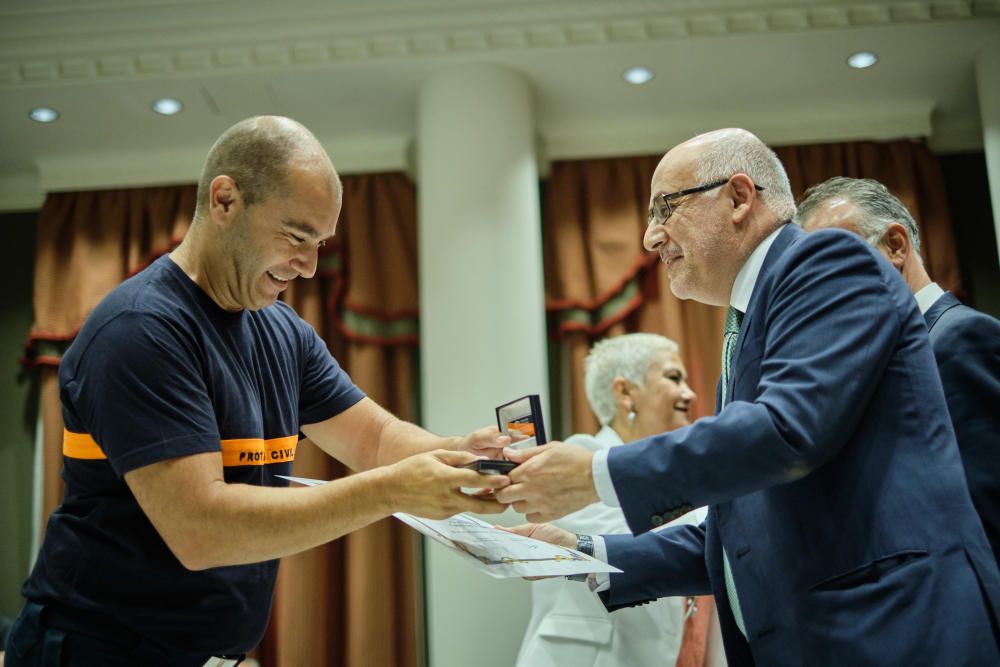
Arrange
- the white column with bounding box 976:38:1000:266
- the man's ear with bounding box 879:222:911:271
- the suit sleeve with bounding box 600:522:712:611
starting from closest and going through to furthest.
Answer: the suit sleeve with bounding box 600:522:712:611, the man's ear with bounding box 879:222:911:271, the white column with bounding box 976:38:1000:266

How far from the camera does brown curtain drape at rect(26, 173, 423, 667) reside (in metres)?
3.75

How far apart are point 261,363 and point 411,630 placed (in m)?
2.44

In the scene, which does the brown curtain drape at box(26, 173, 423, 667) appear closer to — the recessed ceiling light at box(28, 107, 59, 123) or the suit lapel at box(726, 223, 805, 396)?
the recessed ceiling light at box(28, 107, 59, 123)

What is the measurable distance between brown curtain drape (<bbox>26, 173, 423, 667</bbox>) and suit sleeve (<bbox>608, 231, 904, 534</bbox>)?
267 cm

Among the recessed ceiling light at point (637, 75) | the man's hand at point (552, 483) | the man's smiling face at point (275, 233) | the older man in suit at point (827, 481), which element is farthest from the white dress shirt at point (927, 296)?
the recessed ceiling light at point (637, 75)

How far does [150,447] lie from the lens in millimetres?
1307

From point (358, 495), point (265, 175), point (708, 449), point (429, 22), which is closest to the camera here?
point (708, 449)

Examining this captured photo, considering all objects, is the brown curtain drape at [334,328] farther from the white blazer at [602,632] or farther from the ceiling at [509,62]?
the white blazer at [602,632]

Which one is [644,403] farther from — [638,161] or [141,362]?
[141,362]

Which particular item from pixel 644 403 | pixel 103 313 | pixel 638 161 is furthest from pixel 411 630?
pixel 103 313

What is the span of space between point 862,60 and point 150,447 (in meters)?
3.27

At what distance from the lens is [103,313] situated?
1.41 meters

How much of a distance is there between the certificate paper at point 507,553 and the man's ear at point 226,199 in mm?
453

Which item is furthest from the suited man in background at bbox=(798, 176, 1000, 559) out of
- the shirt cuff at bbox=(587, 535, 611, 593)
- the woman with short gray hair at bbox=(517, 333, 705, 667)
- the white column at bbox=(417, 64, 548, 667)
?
the white column at bbox=(417, 64, 548, 667)
